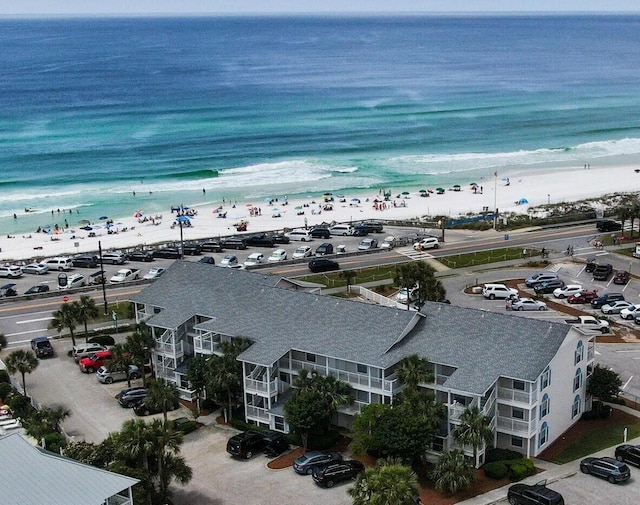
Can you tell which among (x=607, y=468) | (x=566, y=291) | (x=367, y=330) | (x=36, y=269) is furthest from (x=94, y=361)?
(x=566, y=291)

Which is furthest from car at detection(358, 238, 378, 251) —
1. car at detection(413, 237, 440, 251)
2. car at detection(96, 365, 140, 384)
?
car at detection(96, 365, 140, 384)

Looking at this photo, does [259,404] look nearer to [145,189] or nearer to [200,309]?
[200,309]

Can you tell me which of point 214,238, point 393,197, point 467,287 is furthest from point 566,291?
point 393,197

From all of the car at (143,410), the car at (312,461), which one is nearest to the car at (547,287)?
the car at (312,461)

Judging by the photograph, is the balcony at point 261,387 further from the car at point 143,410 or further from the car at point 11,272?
the car at point 11,272

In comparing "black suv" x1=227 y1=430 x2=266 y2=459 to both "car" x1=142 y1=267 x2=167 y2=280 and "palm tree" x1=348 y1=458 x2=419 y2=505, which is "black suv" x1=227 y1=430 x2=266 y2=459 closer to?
"palm tree" x1=348 y1=458 x2=419 y2=505
